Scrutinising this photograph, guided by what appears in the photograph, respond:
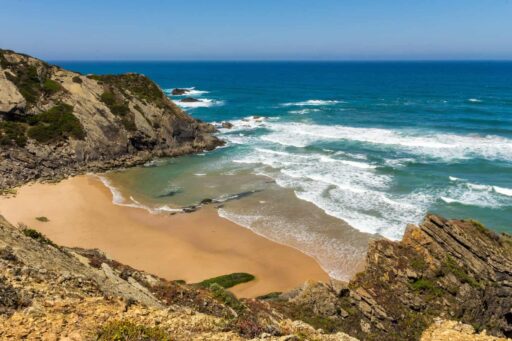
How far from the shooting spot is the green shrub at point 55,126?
152ft

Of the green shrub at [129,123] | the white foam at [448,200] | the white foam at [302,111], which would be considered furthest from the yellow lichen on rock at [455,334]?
the white foam at [302,111]

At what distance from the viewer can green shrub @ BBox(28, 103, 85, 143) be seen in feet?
152

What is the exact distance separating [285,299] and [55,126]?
4166 centimetres

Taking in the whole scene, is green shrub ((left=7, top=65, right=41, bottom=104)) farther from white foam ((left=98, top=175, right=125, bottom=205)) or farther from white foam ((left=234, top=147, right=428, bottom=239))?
white foam ((left=234, top=147, right=428, bottom=239))

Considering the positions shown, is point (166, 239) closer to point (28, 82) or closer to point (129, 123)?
point (129, 123)

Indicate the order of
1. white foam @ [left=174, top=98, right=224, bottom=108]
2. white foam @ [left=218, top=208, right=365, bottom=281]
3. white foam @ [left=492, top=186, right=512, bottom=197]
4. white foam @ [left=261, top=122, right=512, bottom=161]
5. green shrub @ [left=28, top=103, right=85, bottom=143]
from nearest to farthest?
white foam @ [left=218, top=208, right=365, bottom=281], white foam @ [left=492, top=186, right=512, bottom=197], green shrub @ [left=28, top=103, right=85, bottom=143], white foam @ [left=261, top=122, right=512, bottom=161], white foam @ [left=174, top=98, right=224, bottom=108]

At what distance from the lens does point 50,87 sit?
53.7m

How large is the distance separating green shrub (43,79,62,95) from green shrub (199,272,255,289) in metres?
42.4

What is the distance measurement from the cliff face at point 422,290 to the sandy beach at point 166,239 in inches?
289

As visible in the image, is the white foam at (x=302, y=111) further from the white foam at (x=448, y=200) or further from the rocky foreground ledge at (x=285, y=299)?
the rocky foreground ledge at (x=285, y=299)

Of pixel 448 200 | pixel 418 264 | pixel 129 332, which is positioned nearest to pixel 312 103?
pixel 448 200

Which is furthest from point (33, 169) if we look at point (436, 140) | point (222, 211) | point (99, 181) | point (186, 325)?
point (436, 140)

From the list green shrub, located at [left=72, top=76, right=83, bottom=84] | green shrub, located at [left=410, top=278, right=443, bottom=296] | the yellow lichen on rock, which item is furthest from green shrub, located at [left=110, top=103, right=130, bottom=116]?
the yellow lichen on rock

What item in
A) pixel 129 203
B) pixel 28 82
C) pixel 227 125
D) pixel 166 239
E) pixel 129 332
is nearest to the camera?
pixel 129 332
